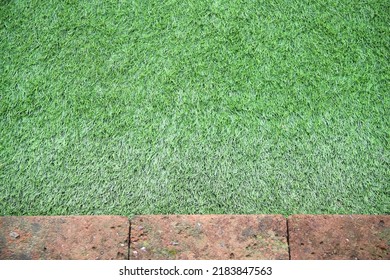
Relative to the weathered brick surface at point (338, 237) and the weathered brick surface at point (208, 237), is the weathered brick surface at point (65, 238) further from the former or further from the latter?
the weathered brick surface at point (338, 237)

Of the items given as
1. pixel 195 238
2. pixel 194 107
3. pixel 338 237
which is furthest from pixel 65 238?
pixel 338 237

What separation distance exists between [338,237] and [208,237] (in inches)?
22.2

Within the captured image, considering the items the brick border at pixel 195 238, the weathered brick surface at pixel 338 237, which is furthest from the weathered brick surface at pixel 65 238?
the weathered brick surface at pixel 338 237

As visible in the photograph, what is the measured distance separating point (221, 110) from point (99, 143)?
623 millimetres

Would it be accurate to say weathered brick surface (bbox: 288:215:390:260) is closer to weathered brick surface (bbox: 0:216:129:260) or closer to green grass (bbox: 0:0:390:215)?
green grass (bbox: 0:0:390:215)

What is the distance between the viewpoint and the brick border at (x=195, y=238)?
1570 mm

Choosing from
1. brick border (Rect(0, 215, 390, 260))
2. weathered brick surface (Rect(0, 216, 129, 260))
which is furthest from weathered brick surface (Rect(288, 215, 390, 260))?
weathered brick surface (Rect(0, 216, 129, 260))

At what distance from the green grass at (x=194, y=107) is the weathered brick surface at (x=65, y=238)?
0.08 m

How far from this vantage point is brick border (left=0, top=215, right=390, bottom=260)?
1570 millimetres

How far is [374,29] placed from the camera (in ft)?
6.60

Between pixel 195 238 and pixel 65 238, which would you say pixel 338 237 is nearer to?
pixel 195 238

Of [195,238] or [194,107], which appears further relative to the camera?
[194,107]

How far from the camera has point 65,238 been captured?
159 cm
